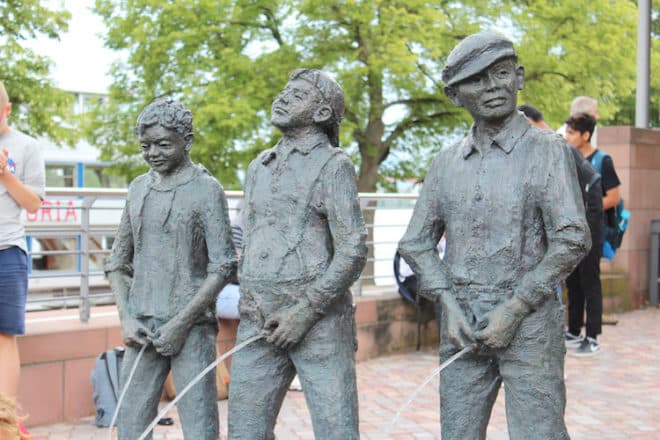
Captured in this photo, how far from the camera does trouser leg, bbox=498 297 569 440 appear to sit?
3.58 metres

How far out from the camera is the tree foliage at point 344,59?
56.5 feet

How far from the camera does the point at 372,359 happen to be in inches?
358

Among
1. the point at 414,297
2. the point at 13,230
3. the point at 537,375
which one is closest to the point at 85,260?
the point at 13,230

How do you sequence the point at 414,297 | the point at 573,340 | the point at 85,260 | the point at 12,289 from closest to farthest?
the point at 12,289 → the point at 85,260 → the point at 573,340 → the point at 414,297

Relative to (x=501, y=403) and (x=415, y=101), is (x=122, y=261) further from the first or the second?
(x=415, y=101)

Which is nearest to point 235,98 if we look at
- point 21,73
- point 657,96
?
point 21,73

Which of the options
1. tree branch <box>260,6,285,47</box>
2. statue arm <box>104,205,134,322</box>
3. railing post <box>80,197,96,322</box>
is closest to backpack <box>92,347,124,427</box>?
railing post <box>80,197,96,322</box>

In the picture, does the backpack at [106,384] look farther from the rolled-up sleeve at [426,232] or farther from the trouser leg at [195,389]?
the rolled-up sleeve at [426,232]

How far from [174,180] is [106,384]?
2.67m

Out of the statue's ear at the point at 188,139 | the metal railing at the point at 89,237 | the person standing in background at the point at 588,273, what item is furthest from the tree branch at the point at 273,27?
the statue's ear at the point at 188,139

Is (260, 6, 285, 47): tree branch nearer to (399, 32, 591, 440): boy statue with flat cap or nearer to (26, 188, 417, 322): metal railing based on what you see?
(26, 188, 417, 322): metal railing

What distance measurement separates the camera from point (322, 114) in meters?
4.01

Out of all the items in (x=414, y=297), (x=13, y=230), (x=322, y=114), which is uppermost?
(x=322, y=114)

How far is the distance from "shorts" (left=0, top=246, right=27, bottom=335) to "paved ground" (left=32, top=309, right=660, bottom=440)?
3.30 feet
